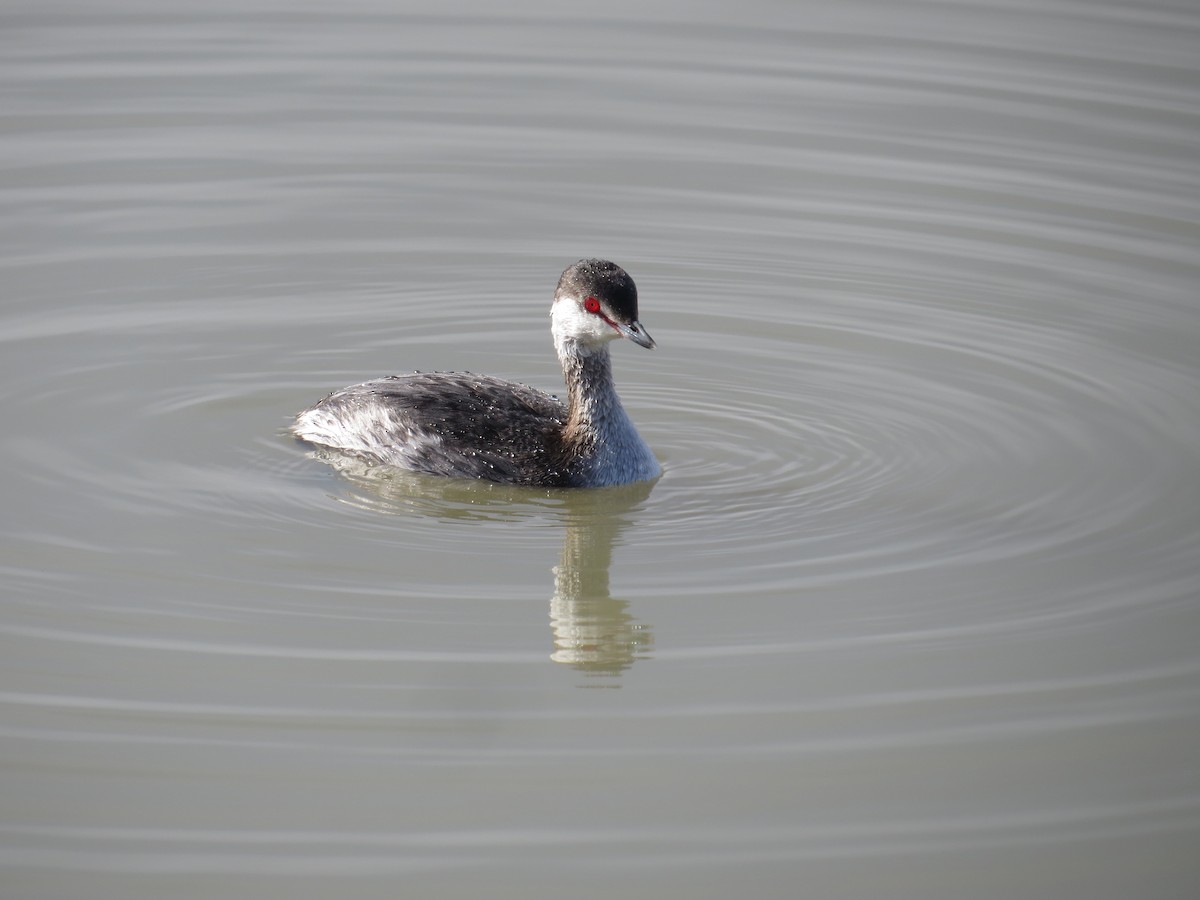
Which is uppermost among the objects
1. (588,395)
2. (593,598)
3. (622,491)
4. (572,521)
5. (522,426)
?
(588,395)

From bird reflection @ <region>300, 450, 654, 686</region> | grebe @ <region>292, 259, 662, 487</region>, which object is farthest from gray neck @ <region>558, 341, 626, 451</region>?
bird reflection @ <region>300, 450, 654, 686</region>

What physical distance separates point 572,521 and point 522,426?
0.76 meters

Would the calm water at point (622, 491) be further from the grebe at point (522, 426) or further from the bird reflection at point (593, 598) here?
the grebe at point (522, 426)

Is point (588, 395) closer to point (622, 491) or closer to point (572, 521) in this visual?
point (622, 491)

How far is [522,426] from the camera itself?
9.54 m

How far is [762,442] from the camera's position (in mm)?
10172

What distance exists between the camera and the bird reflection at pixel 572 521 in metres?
7.68

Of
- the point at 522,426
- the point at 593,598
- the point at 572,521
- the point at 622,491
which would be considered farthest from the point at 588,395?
the point at 593,598

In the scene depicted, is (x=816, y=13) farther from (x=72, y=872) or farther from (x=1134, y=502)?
(x=72, y=872)

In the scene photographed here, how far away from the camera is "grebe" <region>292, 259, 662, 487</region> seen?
9406 millimetres

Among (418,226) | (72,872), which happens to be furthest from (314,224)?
(72,872)

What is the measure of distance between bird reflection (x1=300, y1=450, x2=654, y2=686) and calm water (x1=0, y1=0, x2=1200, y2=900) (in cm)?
3

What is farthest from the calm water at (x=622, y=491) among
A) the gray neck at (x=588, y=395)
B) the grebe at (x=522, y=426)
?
the gray neck at (x=588, y=395)

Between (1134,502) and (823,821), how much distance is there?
3734 mm
